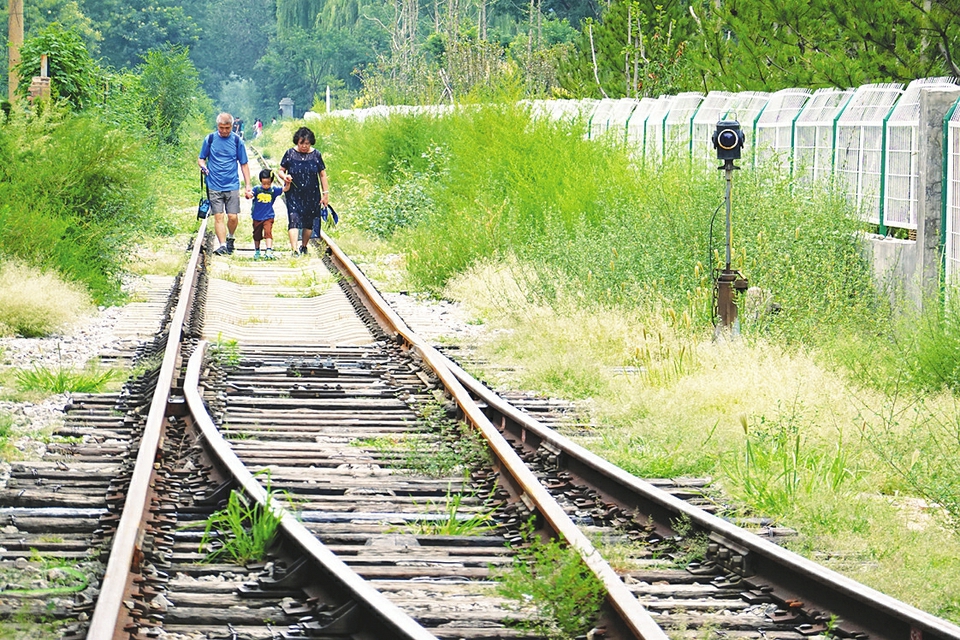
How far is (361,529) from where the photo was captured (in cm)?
673

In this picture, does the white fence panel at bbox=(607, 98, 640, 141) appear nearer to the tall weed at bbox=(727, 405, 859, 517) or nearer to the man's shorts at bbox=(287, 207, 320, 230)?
the man's shorts at bbox=(287, 207, 320, 230)

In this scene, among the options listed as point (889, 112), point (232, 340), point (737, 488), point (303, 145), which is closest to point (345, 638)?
point (737, 488)

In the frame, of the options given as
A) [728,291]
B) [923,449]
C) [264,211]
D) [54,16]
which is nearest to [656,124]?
[264,211]

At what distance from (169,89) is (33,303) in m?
29.4

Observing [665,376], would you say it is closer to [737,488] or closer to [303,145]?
[737,488]

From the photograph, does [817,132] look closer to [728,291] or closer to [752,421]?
[728,291]

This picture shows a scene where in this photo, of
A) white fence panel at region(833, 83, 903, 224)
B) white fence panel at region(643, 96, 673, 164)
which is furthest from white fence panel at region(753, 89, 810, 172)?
white fence panel at region(643, 96, 673, 164)

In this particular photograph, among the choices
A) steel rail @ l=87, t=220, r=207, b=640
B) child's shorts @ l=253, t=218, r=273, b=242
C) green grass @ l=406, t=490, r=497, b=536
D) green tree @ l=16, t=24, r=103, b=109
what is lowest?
green grass @ l=406, t=490, r=497, b=536

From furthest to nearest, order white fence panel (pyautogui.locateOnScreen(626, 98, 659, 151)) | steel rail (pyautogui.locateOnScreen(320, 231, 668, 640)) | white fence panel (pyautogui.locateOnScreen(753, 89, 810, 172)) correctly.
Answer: white fence panel (pyautogui.locateOnScreen(626, 98, 659, 151)), white fence panel (pyautogui.locateOnScreen(753, 89, 810, 172)), steel rail (pyautogui.locateOnScreen(320, 231, 668, 640))

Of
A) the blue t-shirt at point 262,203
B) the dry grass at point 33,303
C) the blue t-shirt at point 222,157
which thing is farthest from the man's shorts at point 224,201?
the dry grass at point 33,303

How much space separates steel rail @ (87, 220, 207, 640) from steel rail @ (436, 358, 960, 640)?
89.5 inches

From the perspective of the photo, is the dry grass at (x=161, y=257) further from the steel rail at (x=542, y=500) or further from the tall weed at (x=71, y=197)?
the steel rail at (x=542, y=500)

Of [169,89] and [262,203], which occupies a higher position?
[169,89]

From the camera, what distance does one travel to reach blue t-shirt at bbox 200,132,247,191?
61.8 ft
